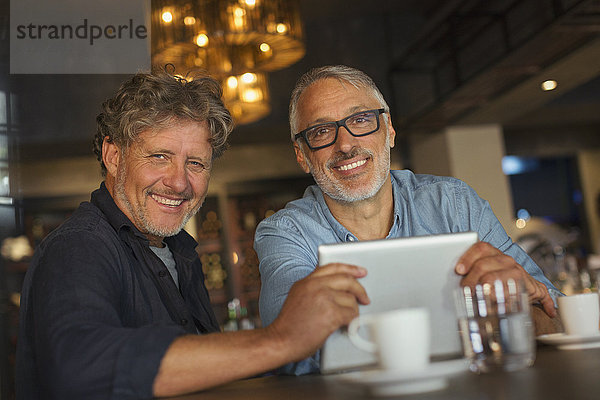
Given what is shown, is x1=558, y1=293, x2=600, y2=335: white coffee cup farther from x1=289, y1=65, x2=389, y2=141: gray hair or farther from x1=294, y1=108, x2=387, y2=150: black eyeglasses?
x1=289, y1=65, x2=389, y2=141: gray hair

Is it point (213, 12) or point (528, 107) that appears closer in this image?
point (213, 12)

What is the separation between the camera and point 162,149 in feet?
5.82

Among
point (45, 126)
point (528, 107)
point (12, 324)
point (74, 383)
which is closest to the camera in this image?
point (74, 383)

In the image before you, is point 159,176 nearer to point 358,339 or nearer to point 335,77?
point 335,77

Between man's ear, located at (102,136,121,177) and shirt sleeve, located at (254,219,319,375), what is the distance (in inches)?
20.1

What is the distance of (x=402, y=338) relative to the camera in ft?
2.81

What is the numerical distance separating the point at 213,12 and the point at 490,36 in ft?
8.31

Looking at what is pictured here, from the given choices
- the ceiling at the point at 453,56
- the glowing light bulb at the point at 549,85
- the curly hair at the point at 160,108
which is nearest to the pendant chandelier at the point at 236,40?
the ceiling at the point at 453,56

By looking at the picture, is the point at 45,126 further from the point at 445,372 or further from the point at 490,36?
the point at 490,36

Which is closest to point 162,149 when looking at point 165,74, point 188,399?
point 165,74

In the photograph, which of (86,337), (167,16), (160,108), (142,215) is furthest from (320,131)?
(167,16)

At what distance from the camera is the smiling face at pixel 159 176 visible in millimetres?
1776

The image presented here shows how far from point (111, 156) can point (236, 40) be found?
76.7 inches

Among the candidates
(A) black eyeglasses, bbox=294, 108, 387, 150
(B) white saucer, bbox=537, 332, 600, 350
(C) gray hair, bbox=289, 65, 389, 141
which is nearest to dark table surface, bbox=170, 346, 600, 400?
(B) white saucer, bbox=537, 332, 600, 350
